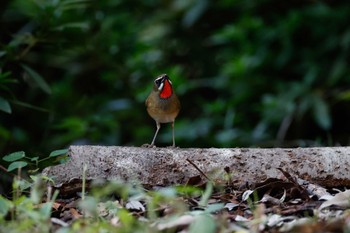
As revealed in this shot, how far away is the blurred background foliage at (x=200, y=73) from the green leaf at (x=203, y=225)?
3734 millimetres

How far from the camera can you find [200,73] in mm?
8531

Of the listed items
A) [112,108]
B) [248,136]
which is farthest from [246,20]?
[112,108]

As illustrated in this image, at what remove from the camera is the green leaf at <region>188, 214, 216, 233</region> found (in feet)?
8.39

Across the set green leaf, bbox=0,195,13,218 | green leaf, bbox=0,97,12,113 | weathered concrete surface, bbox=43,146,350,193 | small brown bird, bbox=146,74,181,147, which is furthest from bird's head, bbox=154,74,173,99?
green leaf, bbox=0,195,13,218

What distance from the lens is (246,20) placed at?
771 cm

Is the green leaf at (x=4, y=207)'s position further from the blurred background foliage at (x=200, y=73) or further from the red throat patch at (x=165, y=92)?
the blurred background foliage at (x=200, y=73)

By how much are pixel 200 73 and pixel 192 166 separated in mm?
4918

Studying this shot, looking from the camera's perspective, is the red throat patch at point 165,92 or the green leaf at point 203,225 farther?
the red throat patch at point 165,92

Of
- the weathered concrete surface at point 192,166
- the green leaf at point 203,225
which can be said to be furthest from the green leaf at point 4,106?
the green leaf at point 203,225

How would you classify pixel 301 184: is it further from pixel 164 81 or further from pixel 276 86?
pixel 276 86

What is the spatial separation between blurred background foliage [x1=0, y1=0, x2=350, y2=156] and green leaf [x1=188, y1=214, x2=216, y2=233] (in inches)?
147

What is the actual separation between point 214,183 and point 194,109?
4862mm

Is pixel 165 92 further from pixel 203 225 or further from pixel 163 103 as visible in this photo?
pixel 203 225

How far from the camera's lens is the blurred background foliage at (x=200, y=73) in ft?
22.4
